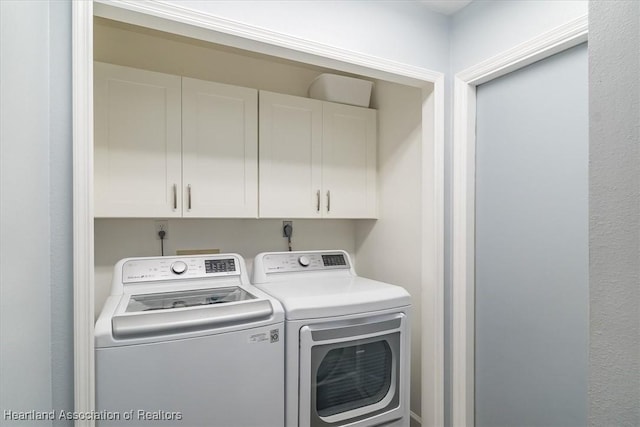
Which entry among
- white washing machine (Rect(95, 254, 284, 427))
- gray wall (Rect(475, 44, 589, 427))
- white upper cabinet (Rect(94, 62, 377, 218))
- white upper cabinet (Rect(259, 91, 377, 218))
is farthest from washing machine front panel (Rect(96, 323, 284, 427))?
gray wall (Rect(475, 44, 589, 427))

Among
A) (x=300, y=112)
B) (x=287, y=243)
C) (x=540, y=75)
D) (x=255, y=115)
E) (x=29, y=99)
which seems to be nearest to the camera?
(x=29, y=99)

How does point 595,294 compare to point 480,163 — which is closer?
point 595,294

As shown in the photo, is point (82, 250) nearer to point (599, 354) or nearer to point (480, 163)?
point (599, 354)

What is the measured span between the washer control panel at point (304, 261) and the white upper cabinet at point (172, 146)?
306 millimetres

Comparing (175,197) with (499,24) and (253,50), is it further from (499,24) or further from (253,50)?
(499,24)

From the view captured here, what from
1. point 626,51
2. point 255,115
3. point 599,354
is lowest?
point 599,354

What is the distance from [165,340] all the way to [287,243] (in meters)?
1.28

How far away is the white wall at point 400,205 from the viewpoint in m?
2.10

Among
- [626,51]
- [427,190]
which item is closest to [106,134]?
[427,190]

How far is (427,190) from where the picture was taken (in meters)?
1.92

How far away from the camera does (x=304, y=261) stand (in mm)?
2109

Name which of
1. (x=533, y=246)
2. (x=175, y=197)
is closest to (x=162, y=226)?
(x=175, y=197)

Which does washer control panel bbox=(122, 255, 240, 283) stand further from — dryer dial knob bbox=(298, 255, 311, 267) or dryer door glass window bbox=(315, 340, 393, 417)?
dryer door glass window bbox=(315, 340, 393, 417)

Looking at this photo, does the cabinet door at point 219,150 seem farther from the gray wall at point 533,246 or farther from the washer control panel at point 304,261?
the gray wall at point 533,246
